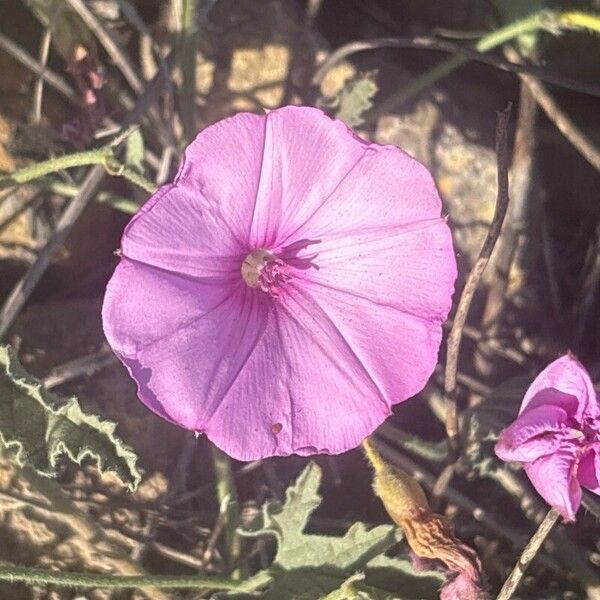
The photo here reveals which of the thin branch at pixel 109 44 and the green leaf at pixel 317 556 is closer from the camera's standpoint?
the green leaf at pixel 317 556

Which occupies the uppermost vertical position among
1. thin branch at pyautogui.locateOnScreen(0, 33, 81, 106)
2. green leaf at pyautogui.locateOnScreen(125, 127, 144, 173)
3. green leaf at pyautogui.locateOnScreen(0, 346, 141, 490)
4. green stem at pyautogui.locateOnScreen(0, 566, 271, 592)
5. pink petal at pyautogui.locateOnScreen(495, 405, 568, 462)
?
thin branch at pyautogui.locateOnScreen(0, 33, 81, 106)

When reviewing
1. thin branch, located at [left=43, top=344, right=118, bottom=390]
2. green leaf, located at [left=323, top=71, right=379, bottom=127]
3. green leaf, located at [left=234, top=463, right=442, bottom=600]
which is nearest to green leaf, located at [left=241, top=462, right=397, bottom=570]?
green leaf, located at [left=234, top=463, right=442, bottom=600]

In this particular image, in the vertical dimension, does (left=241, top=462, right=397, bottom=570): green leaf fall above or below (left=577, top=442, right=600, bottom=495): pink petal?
below

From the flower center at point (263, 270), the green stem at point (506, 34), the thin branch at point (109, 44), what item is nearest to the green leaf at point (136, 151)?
the thin branch at point (109, 44)

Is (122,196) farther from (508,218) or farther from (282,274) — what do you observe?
(508,218)

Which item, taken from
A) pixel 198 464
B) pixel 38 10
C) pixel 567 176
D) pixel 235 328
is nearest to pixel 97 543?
pixel 198 464

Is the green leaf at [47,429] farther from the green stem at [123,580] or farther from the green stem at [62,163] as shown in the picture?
the green stem at [62,163]

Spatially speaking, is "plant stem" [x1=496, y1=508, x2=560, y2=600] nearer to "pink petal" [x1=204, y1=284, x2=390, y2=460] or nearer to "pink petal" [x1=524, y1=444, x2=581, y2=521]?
"pink petal" [x1=524, y1=444, x2=581, y2=521]

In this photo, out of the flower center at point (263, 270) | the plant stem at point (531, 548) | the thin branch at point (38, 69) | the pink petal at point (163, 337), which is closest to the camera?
the pink petal at point (163, 337)
